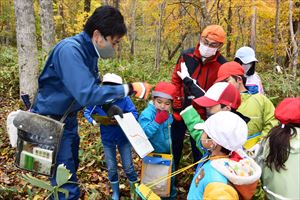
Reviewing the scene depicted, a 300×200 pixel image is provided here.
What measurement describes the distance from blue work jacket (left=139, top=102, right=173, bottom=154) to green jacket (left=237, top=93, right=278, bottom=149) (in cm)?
88

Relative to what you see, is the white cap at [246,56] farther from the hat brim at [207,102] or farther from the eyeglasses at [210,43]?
the hat brim at [207,102]

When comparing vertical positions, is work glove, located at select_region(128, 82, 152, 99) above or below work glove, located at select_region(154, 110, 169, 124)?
above

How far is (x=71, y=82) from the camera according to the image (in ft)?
7.50

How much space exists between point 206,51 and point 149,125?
111 cm

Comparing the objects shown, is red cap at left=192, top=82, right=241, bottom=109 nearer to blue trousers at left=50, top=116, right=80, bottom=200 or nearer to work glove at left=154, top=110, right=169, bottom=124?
work glove at left=154, top=110, right=169, bottom=124

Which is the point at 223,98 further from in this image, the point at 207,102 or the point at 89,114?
the point at 89,114

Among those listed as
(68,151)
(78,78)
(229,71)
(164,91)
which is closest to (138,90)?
(78,78)

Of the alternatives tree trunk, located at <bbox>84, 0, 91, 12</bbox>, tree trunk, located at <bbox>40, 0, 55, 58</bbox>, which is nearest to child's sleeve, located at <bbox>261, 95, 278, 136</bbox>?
tree trunk, located at <bbox>40, 0, 55, 58</bbox>

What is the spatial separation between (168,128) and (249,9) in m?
11.4

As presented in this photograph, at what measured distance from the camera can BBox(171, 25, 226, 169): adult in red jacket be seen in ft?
11.1

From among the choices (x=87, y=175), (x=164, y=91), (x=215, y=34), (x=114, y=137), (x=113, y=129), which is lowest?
(x=87, y=175)

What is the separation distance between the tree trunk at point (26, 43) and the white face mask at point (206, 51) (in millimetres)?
3972

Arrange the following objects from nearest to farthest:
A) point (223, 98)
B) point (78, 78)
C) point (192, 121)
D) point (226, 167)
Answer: point (226, 167), point (78, 78), point (223, 98), point (192, 121)

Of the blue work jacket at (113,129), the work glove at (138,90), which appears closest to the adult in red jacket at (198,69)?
the blue work jacket at (113,129)
